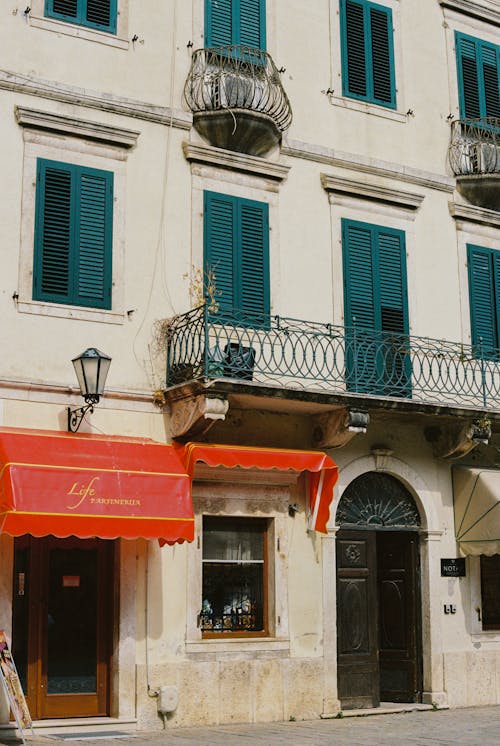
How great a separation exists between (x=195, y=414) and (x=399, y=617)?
5.00 meters

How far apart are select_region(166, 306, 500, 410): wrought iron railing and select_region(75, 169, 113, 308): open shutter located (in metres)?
1.08

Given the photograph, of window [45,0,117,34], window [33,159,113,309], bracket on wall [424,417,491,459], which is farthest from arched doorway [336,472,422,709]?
window [45,0,117,34]

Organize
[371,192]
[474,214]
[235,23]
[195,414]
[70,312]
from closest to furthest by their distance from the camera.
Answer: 1. [195,414]
2. [70,312]
3. [235,23]
4. [371,192]
5. [474,214]

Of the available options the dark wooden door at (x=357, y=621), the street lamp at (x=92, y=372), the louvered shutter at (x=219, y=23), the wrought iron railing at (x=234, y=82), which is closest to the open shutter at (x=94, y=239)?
the street lamp at (x=92, y=372)

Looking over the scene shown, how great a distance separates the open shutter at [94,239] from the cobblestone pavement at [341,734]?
5255 millimetres

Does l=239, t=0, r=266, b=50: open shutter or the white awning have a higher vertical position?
l=239, t=0, r=266, b=50: open shutter

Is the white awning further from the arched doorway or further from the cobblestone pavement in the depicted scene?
the cobblestone pavement

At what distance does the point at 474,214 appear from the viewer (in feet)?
55.1

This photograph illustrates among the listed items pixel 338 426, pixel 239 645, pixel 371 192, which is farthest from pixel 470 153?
pixel 239 645

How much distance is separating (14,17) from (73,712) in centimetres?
871

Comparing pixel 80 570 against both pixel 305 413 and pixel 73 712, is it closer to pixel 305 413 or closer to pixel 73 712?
pixel 73 712

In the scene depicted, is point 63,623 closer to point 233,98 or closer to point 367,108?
point 233,98

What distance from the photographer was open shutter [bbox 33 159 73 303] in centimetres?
1280

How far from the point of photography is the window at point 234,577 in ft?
44.2
